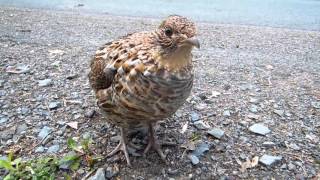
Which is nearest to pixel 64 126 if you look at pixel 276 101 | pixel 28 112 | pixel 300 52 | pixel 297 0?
pixel 28 112

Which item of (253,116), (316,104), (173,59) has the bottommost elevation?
(253,116)

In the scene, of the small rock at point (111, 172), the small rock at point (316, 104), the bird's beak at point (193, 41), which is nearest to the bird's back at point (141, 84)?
the bird's beak at point (193, 41)

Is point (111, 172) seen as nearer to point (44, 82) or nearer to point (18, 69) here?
point (44, 82)

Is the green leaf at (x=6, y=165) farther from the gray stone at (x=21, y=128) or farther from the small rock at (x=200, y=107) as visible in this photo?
the small rock at (x=200, y=107)

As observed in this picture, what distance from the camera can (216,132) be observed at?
4.04 m

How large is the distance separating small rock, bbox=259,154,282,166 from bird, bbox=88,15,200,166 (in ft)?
3.38

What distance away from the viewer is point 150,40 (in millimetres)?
3186

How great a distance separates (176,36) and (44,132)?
6.06ft

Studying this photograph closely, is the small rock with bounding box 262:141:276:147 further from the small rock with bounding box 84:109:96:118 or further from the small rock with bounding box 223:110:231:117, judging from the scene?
the small rock with bounding box 84:109:96:118

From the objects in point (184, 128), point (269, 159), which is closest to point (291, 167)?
point (269, 159)

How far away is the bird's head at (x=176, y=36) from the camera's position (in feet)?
9.53

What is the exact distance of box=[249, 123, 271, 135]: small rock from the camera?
407 cm

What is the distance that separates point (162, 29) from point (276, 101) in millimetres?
2234

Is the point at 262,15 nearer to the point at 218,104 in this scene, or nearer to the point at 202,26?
the point at 202,26
